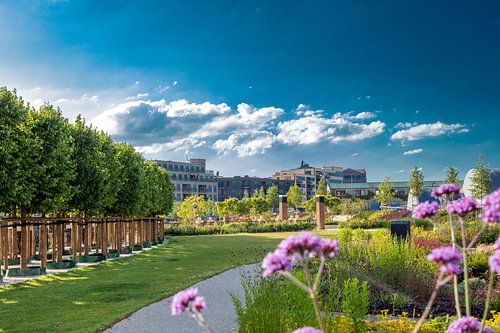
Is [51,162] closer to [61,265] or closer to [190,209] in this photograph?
[61,265]

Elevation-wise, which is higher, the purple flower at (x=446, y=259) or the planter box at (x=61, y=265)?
the purple flower at (x=446, y=259)

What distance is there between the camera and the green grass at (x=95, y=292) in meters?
9.92

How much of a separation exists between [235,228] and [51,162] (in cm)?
3019

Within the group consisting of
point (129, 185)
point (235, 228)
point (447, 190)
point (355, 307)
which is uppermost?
point (129, 185)

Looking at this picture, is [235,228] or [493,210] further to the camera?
[235,228]

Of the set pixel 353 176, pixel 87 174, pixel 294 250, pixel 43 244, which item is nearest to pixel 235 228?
pixel 87 174

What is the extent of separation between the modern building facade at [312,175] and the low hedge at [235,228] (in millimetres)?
102985

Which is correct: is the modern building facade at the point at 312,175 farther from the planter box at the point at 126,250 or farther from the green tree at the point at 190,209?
the planter box at the point at 126,250

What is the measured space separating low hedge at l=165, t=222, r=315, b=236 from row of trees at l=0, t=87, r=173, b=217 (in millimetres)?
18974

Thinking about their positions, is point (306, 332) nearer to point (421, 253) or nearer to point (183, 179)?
point (421, 253)

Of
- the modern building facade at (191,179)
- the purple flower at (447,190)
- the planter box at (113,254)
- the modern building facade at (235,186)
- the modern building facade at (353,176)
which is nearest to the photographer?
the purple flower at (447,190)

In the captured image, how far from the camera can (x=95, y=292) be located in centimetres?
1360

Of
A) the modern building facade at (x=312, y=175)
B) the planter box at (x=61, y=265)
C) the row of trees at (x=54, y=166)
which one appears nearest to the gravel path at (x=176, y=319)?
the row of trees at (x=54, y=166)

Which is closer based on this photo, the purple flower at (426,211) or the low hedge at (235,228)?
the purple flower at (426,211)
